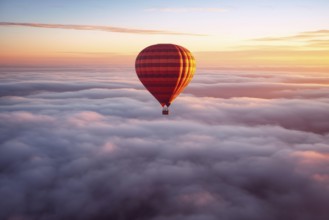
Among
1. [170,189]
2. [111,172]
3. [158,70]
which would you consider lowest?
[170,189]

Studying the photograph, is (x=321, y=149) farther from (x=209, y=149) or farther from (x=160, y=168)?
(x=160, y=168)

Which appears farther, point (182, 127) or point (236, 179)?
point (182, 127)

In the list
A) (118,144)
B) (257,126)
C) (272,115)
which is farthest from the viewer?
(272,115)

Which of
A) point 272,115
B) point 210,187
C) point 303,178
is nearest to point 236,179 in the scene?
point 210,187

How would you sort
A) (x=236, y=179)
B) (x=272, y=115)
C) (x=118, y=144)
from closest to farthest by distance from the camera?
(x=236, y=179)
(x=118, y=144)
(x=272, y=115)

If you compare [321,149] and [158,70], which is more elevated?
[158,70]
